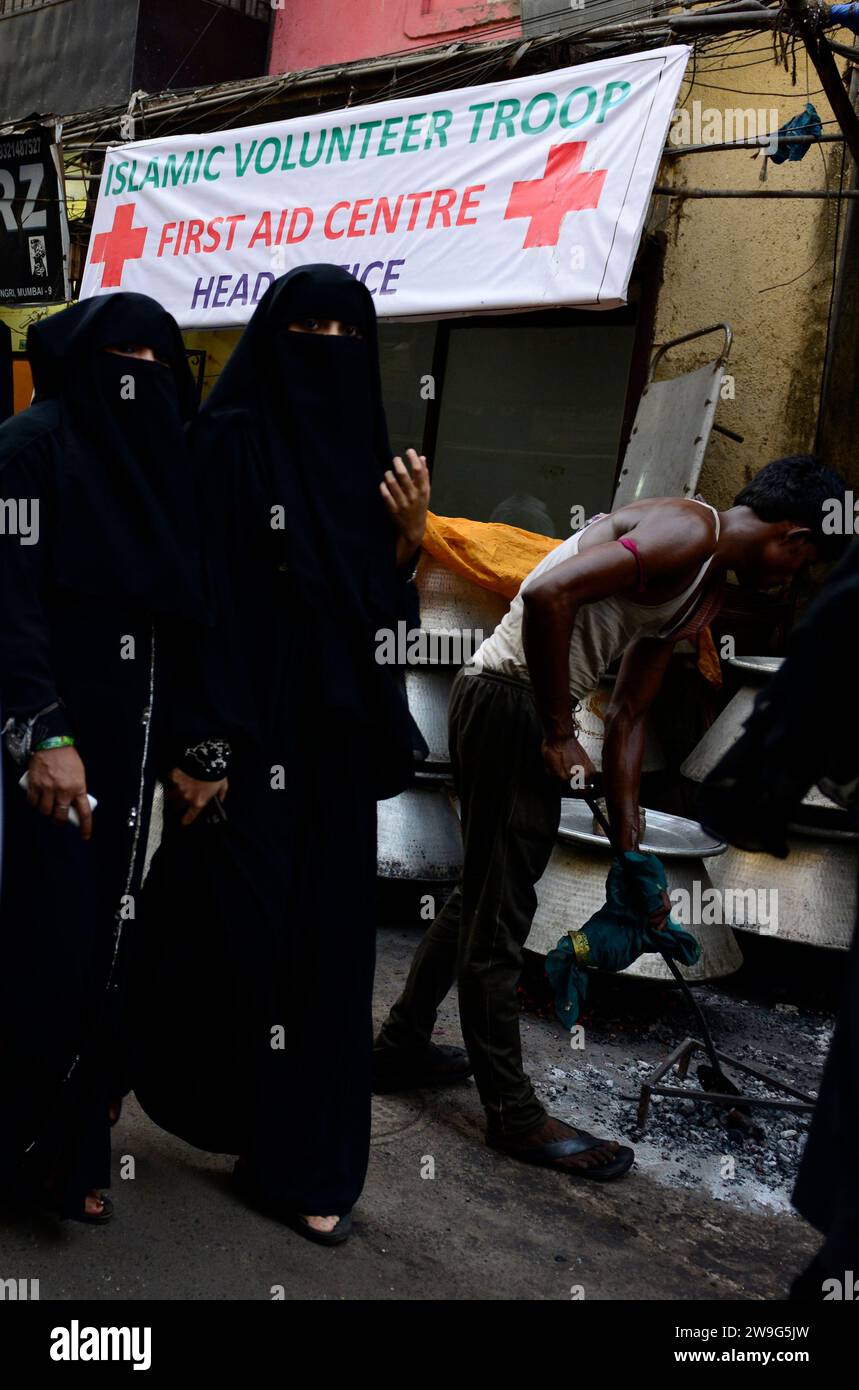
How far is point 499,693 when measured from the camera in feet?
9.89

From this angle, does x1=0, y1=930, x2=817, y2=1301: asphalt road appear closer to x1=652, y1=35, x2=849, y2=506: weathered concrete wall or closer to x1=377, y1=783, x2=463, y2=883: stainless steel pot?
x1=377, y1=783, x2=463, y2=883: stainless steel pot

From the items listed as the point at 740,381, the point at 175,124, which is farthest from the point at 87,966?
the point at 175,124

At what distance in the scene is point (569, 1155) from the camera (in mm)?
3031

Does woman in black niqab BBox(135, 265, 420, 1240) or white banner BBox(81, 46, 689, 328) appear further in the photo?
white banner BBox(81, 46, 689, 328)

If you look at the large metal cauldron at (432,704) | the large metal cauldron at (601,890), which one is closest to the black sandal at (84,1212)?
the large metal cauldron at (601,890)

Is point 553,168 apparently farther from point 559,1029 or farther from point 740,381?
point 559,1029

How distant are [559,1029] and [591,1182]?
1086 millimetres

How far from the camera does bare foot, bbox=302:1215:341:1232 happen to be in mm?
2539

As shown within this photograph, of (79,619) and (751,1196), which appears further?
(751,1196)

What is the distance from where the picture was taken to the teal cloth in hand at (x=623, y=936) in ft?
10.1

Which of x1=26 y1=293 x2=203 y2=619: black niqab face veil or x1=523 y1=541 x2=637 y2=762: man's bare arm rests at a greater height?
x1=26 y1=293 x2=203 y2=619: black niqab face veil

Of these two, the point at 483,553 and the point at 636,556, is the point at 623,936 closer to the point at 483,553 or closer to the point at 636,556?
the point at 636,556

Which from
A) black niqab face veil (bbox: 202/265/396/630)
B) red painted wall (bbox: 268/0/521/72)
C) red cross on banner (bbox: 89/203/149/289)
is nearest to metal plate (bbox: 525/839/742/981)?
black niqab face veil (bbox: 202/265/396/630)

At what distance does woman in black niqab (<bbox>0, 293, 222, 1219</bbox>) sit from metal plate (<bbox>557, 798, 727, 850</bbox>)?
6.38 feet
